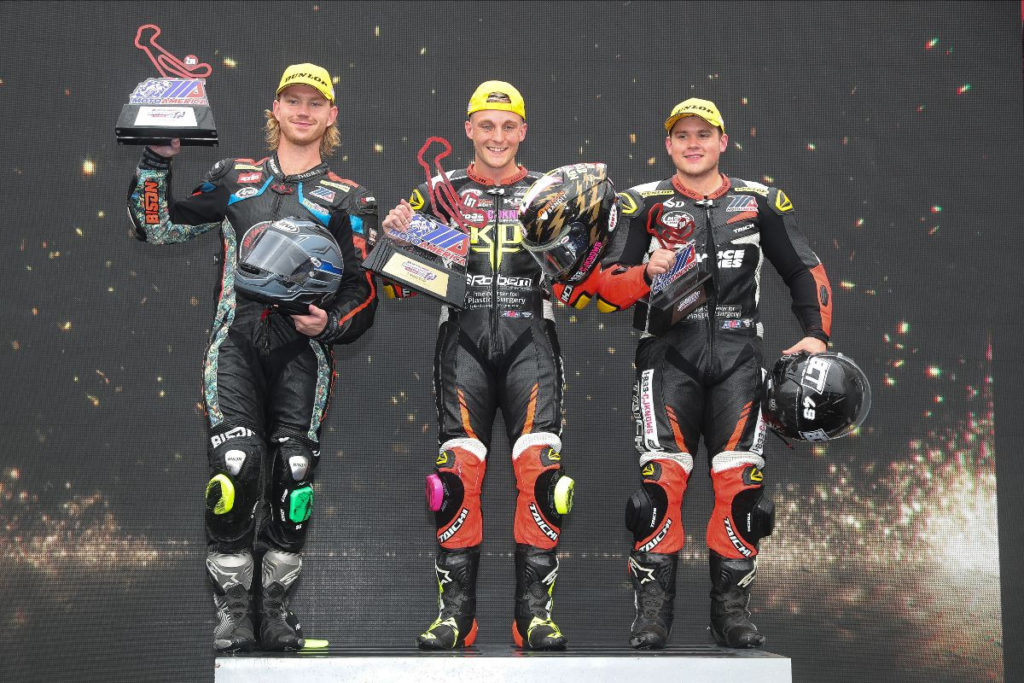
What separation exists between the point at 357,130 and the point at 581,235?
1706 millimetres

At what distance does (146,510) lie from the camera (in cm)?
406

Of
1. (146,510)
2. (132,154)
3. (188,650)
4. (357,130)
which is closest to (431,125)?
(357,130)

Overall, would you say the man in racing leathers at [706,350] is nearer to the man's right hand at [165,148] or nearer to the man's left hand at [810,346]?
the man's left hand at [810,346]

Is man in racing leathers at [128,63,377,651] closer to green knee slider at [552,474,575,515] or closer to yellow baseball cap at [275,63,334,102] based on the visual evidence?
yellow baseball cap at [275,63,334,102]

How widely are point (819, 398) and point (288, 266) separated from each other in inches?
58.8

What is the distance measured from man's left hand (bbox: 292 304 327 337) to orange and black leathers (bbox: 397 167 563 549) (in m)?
A: 0.40

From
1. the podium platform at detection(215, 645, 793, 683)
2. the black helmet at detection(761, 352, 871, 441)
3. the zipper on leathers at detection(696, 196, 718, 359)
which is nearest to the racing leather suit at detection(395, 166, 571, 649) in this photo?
the podium platform at detection(215, 645, 793, 683)

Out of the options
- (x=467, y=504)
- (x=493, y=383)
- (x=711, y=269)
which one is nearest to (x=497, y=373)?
(x=493, y=383)

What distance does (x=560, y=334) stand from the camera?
4328mm

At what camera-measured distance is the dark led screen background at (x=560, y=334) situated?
405cm

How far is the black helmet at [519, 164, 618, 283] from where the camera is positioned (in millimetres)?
2883

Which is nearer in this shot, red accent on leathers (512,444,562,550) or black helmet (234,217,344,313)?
black helmet (234,217,344,313)

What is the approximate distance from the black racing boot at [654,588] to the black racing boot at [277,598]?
0.98 metres

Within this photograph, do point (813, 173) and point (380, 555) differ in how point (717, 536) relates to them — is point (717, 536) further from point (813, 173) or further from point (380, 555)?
point (813, 173)
